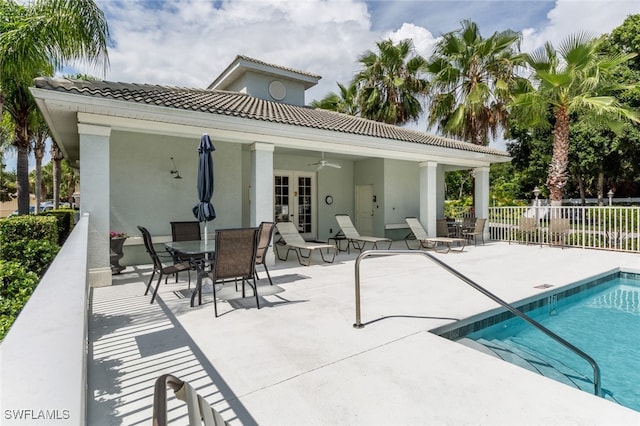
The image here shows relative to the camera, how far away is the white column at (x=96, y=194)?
6988mm

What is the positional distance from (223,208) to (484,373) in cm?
867

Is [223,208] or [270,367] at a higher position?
[223,208]

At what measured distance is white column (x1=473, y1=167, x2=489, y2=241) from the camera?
1501 cm

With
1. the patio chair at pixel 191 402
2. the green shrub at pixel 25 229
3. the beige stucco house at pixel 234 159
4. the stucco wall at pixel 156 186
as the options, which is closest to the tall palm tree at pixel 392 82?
the beige stucco house at pixel 234 159

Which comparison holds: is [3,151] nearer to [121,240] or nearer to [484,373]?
[121,240]

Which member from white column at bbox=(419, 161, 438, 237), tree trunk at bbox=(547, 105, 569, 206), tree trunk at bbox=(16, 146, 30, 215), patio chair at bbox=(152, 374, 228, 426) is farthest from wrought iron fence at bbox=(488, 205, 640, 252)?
tree trunk at bbox=(16, 146, 30, 215)

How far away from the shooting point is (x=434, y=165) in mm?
13320

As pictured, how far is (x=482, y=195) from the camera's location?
49.3ft

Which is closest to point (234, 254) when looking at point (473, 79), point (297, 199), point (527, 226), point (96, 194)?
point (96, 194)

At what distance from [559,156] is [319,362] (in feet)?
49.6

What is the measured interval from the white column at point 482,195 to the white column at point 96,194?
13.9 m

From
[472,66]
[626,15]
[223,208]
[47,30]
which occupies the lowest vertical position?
[223,208]

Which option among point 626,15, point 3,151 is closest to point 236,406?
point 3,151

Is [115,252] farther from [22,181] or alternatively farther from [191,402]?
[22,181]
